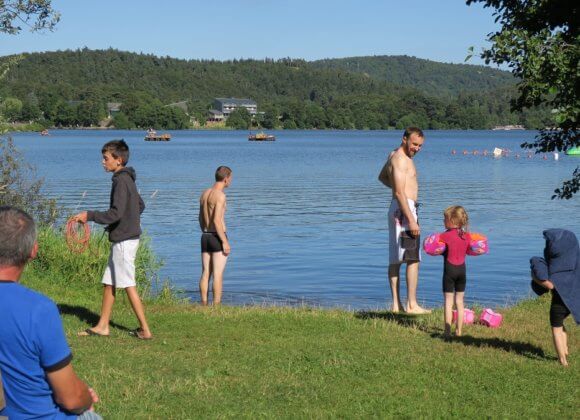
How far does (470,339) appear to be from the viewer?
8.93 metres

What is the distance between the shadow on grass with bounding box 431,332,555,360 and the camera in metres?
8.30

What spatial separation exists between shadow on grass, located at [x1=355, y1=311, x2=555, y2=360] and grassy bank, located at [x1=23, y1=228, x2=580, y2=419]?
0.02m

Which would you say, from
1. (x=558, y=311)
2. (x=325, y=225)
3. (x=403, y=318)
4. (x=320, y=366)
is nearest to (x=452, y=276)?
(x=403, y=318)

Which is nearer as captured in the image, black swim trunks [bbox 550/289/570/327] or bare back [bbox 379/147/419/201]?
black swim trunks [bbox 550/289/570/327]

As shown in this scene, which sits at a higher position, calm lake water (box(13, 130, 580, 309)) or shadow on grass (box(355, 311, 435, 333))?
shadow on grass (box(355, 311, 435, 333))

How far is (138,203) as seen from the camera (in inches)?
352

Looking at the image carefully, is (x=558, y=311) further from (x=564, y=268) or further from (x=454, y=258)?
(x=454, y=258)

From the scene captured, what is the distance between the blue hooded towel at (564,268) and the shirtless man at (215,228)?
501cm

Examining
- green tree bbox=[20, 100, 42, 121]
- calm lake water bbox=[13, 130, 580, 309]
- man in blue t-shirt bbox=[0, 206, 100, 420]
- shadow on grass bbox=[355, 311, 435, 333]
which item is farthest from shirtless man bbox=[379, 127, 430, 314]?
green tree bbox=[20, 100, 42, 121]

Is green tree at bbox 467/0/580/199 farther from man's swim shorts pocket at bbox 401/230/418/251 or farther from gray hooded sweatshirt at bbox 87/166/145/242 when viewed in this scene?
gray hooded sweatshirt at bbox 87/166/145/242

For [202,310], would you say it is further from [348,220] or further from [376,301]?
[348,220]

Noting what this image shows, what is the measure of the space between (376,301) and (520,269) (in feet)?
17.3

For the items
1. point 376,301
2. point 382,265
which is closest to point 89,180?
point 382,265

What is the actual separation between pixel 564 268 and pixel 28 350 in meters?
5.54
